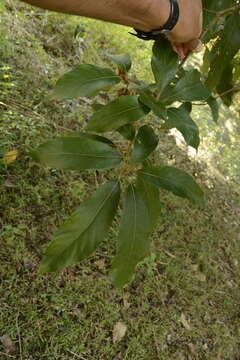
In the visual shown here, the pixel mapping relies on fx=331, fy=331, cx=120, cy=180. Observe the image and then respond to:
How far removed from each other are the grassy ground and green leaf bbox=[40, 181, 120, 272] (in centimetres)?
62

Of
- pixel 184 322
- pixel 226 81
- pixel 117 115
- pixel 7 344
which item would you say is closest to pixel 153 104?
pixel 117 115

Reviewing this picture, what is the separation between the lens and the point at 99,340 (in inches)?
55.4

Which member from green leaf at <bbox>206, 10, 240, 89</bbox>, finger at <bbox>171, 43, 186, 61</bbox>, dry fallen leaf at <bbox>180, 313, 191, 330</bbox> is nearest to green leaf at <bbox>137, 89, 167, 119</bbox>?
finger at <bbox>171, 43, 186, 61</bbox>

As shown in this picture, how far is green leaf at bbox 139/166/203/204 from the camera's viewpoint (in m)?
0.84

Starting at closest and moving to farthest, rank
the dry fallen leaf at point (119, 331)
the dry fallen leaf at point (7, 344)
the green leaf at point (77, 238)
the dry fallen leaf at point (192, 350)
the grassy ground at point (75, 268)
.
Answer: the green leaf at point (77, 238), the dry fallen leaf at point (7, 344), the grassy ground at point (75, 268), the dry fallen leaf at point (119, 331), the dry fallen leaf at point (192, 350)

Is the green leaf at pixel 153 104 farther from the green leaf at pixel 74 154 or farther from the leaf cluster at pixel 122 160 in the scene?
the green leaf at pixel 74 154

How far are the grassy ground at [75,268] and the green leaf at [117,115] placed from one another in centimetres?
72

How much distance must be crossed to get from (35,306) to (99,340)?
32cm

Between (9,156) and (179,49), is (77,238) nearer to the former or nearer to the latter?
(179,49)

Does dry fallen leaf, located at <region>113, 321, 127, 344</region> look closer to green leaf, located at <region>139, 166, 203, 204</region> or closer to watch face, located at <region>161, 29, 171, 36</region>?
green leaf, located at <region>139, 166, 203, 204</region>

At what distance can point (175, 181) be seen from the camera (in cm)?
86

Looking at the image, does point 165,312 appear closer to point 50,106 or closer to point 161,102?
point 161,102

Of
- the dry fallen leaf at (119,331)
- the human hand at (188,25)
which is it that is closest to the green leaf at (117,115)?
the human hand at (188,25)

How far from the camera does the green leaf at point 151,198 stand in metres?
0.94
